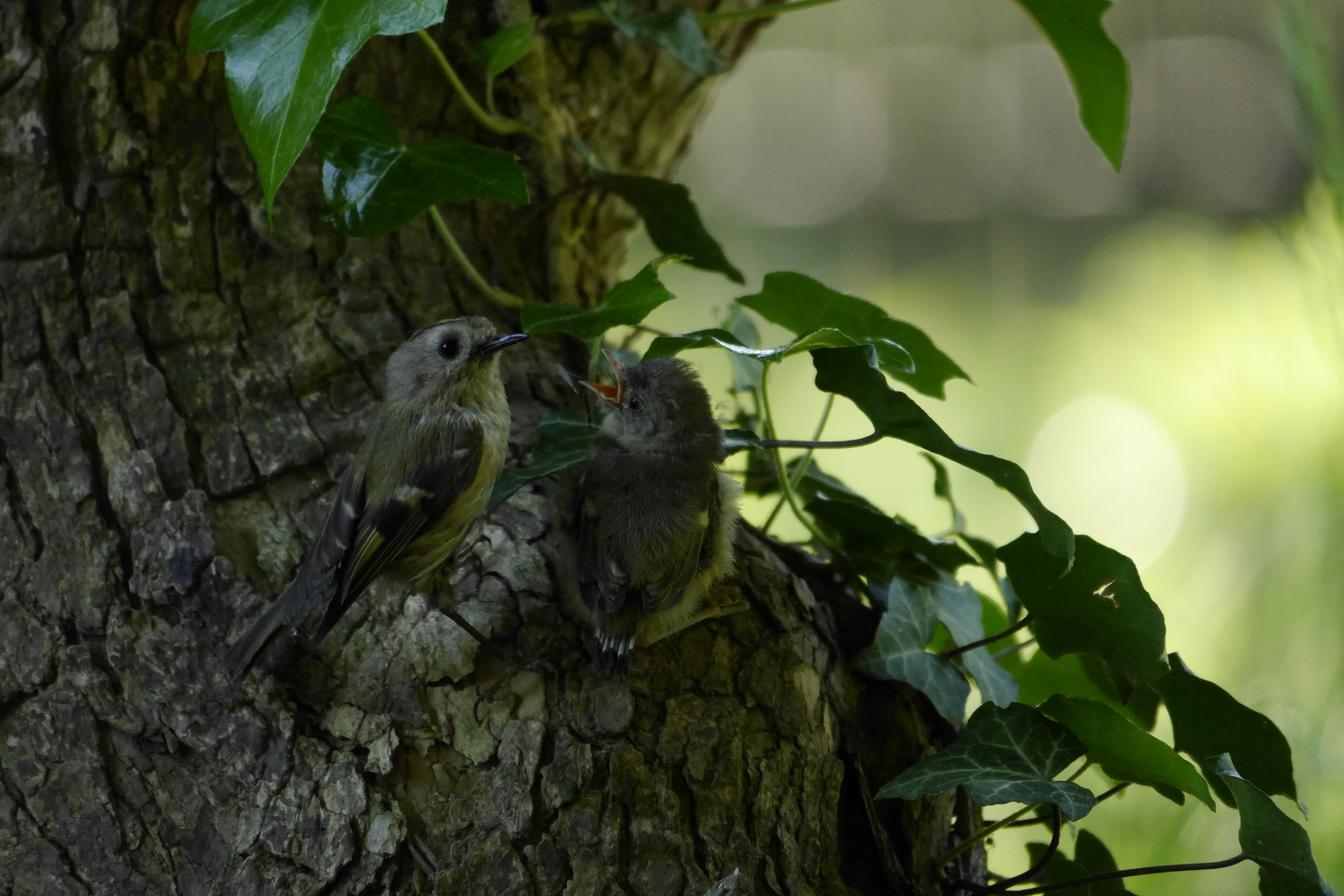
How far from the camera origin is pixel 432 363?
1.79 metres

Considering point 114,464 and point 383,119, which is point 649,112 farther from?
point 114,464

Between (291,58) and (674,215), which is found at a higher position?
(291,58)

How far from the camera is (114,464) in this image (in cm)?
162

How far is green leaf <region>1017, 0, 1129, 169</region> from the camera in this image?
66.4 inches

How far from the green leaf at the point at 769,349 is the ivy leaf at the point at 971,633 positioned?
0.46 metres

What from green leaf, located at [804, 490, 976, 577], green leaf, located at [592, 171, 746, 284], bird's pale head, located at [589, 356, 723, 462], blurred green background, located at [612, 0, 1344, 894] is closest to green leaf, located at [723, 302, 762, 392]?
green leaf, located at [592, 171, 746, 284]

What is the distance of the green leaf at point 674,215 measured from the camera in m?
1.85

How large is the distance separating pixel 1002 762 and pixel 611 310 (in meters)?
0.80

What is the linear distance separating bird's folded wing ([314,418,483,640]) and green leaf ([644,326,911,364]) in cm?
36

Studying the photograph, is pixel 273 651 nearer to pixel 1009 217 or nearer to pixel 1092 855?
pixel 1092 855

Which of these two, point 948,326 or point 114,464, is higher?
point 114,464

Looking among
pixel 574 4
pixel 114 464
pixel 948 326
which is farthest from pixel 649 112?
pixel 948 326

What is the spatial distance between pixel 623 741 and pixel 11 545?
0.94 m

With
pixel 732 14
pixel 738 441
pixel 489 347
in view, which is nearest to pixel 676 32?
pixel 732 14
